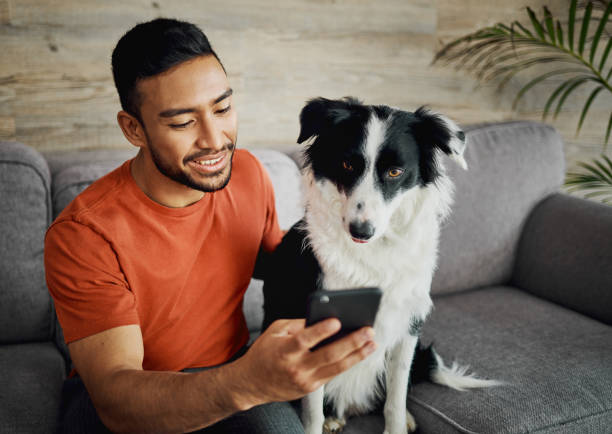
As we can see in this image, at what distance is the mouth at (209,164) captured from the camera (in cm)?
110

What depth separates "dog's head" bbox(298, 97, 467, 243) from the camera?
1.16 meters

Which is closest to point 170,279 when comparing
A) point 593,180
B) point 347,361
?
point 347,361

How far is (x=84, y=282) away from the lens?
1.02 m

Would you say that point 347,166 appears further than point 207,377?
Yes

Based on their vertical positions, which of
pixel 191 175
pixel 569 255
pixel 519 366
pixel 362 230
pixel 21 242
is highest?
pixel 191 175

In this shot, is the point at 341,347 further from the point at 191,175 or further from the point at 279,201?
the point at 279,201

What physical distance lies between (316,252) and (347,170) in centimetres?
23

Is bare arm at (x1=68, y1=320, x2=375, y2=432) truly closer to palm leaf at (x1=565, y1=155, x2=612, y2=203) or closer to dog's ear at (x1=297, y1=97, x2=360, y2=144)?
dog's ear at (x1=297, y1=97, x2=360, y2=144)

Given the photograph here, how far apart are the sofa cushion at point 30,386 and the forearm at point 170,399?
0.43 meters

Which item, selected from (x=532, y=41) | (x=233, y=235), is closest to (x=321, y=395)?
(x=233, y=235)

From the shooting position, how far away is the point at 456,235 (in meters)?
1.97

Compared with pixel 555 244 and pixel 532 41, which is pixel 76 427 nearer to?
pixel 555 244

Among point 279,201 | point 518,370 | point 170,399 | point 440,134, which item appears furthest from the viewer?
point 279,201

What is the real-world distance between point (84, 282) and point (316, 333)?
57 centimetres
